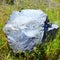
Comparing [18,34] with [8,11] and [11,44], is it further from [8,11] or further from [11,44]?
[8,11]

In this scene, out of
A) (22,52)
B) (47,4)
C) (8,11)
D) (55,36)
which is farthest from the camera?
(47,4)

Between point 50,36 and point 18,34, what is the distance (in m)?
0.40

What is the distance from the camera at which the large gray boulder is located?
332 centimetres

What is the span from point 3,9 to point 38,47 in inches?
42.2

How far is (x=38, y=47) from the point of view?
3324 millimetres

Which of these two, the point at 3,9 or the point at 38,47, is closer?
the point at 38,47

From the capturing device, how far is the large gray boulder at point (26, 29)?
3.32 m

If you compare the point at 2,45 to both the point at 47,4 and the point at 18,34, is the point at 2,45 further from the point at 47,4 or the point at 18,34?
the point at 47,4

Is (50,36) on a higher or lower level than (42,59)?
higher

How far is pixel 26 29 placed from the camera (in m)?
3.41

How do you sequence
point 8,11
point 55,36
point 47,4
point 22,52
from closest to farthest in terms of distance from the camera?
point 22,52 → point 55,36 → point 8,11 → point 47,4

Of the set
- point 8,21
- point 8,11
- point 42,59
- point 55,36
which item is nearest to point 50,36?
point 55,36

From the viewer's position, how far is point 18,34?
11.1 feet

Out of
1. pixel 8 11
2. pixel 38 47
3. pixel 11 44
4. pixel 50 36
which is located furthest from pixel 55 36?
pixel 8 11
